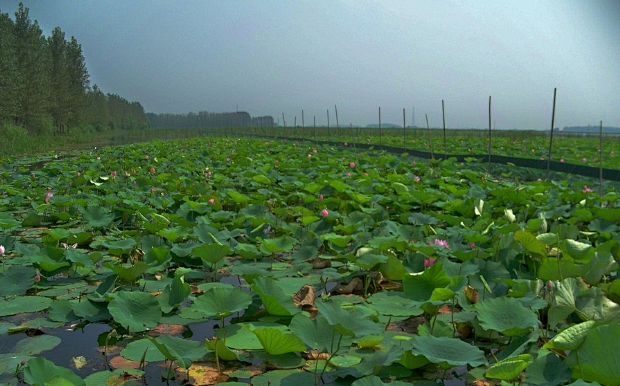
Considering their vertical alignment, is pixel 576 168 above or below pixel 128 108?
below

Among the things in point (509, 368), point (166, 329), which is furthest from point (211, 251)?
point (509, 368)

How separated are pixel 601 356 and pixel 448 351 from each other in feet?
1.12

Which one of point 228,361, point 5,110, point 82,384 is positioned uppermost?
point 5,110

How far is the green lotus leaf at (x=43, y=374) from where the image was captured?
1091 millimetres

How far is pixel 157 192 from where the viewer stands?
4.73 metres

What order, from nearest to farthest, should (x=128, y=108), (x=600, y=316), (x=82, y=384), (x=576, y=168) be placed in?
1. (x=82, y=384)
2. (x=600, y=316)
3. (x=576, y=168)
4. (x=128, y=108)

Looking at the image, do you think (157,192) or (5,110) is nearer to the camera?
(157,192)

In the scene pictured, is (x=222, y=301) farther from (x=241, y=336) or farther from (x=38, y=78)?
(x=38, y=78)

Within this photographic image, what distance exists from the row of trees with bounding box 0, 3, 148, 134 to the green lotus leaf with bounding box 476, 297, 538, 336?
2218 cm

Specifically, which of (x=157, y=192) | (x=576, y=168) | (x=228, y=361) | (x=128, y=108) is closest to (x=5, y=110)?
(x=157, y=192)

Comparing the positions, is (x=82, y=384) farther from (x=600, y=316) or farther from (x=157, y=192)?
(x=157, y=192)

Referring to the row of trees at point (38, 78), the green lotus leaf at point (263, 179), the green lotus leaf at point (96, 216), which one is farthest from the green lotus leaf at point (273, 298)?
the row of trees at point (38, 78)

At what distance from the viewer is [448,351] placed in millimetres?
1242

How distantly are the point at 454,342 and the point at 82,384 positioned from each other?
0.95 meters
